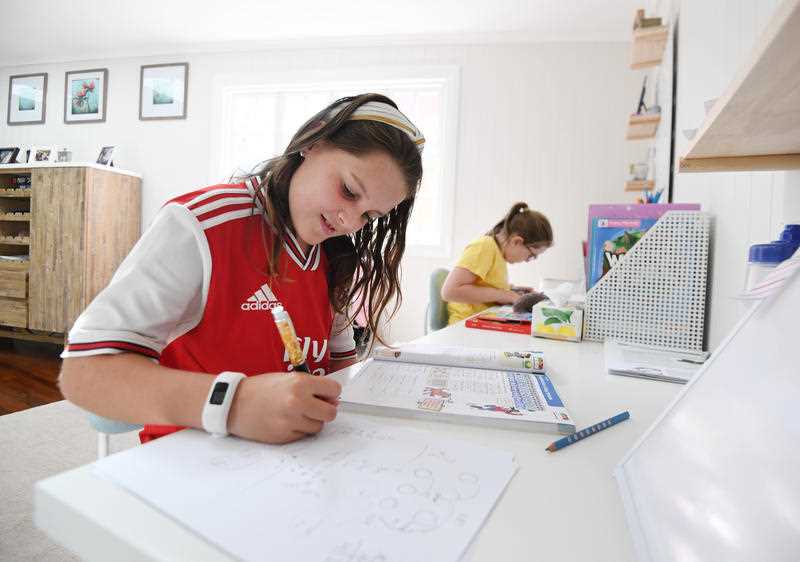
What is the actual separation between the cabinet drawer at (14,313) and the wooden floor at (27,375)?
199 millimetres

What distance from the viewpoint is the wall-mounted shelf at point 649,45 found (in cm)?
202

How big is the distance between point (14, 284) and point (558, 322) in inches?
168

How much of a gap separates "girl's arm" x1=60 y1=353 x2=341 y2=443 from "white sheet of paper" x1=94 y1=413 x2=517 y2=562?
0.02 metres

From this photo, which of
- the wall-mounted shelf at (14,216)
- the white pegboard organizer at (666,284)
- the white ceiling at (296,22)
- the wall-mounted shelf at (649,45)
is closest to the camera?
the white pegboard organizer at (666,284)

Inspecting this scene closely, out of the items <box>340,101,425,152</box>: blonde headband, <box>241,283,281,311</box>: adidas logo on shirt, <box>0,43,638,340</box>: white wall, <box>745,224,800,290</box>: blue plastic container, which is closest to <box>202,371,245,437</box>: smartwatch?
<box>241,283,281,311</box>: adidas logo on shirt

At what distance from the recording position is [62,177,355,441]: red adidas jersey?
61 centimetres

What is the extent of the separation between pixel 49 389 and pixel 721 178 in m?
3.28

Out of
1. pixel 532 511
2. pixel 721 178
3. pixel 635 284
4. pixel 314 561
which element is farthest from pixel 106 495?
pixel 721 178

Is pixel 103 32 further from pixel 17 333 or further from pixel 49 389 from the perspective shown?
pixel 49 389

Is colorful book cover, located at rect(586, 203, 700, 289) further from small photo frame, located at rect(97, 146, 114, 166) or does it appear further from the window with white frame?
small photo frame, located at rect(97, 146, 114, 166)

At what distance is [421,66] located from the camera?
3.75 m

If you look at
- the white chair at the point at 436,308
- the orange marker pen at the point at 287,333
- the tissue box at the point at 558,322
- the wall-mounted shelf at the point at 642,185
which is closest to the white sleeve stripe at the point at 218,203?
the orange marker pen at the point at 287,333

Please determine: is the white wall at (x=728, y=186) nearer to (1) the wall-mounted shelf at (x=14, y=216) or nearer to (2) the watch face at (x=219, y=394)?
(2) the watch face at (x=219, y=394)

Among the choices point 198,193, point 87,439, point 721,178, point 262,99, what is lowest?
point 87,439
